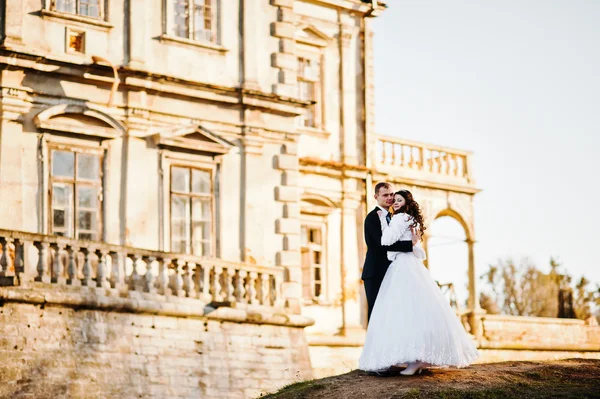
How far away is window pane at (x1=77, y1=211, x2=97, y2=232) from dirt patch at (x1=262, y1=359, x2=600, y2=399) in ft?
22.8

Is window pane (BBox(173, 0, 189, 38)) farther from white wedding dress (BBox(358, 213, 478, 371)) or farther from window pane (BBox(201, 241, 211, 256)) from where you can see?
white wedding dress (BBox(358, 213, 478, 371))

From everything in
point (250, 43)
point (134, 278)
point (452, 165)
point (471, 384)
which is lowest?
point (471, 384)

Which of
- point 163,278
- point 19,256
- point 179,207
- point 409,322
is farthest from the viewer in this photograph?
point 179,207

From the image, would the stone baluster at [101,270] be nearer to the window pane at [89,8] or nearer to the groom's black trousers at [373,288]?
the window pane at [89,8]

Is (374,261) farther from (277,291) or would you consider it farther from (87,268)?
(277,291)

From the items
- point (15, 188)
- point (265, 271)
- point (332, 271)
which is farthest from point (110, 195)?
point (332, 271)

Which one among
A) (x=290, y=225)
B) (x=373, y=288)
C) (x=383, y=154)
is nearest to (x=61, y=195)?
(x=290, y=225)

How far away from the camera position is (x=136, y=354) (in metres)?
17.3

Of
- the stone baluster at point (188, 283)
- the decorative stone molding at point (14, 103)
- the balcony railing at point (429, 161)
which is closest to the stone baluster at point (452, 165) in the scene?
the balcony railing at point (429, 161)

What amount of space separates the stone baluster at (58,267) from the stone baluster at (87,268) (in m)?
0.37

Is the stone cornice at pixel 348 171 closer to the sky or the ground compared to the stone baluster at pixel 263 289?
closer to the sky

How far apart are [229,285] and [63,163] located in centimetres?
342

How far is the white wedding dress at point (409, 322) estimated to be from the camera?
40.0 feet

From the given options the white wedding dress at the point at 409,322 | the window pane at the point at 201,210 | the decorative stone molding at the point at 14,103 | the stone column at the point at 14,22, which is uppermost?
the stone column at the point at 14,22
